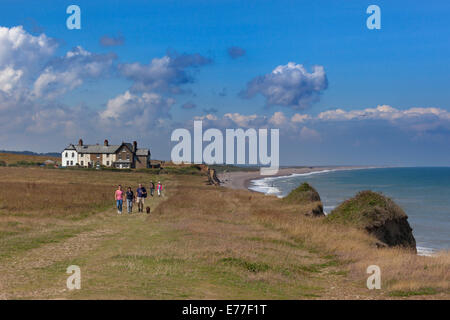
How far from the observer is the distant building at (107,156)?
410ft

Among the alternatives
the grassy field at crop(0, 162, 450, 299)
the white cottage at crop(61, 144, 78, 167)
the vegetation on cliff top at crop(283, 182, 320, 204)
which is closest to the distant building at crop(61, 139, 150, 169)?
the white cottage at crop(61, 144, 78, 167)

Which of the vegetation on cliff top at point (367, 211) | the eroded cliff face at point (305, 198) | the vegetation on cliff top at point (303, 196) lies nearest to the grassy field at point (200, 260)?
the vegetation on cliff top at point (367, 211)

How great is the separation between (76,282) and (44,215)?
18410mm

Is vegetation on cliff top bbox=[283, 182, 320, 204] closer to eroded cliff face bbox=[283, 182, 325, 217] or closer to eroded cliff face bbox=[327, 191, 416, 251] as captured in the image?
eroded cliff face bbox=[283, 182, 325, 217]

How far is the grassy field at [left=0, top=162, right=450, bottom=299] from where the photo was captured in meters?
Answer: 12.0

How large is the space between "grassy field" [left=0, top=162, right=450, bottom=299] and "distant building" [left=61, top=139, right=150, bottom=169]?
3816 inches

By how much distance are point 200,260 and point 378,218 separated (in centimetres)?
1313

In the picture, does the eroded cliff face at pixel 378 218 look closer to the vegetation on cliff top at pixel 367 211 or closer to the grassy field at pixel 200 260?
the vegetation on cliff top at pixel 367 211

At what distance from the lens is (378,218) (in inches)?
1001

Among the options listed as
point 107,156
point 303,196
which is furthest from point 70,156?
point 303,196

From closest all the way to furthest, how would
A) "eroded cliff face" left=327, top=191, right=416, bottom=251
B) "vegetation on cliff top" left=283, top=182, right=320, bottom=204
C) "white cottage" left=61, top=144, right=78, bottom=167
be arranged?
"eroded cliff face" left=327, top=191, right=416, bottom=251 → "vegetation on cliff top" left=283, top=182, right=320, bottom=204 → "white cottage" left=61, top=144, right=78, bottom=167
